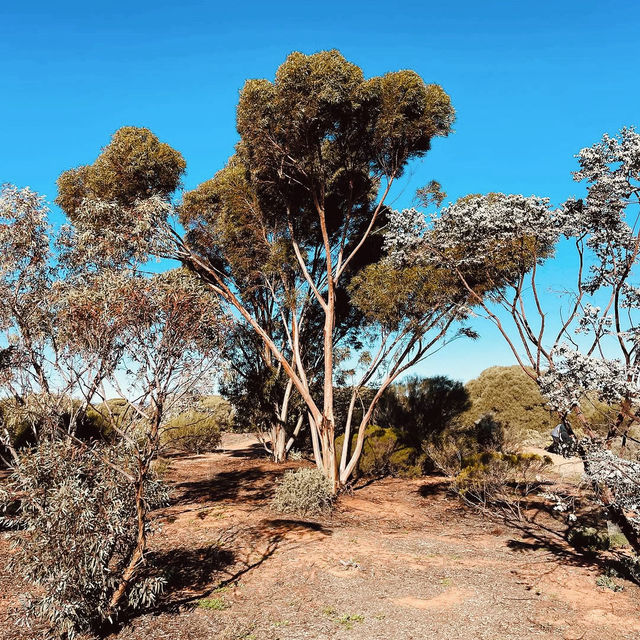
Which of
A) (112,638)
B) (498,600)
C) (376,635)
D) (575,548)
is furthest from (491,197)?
(112,638)

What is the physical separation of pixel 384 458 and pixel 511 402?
14.7 meters

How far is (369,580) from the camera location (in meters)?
7.74

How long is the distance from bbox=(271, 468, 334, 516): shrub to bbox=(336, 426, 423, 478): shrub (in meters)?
4.58

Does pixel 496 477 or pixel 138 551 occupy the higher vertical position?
pixel 138 551

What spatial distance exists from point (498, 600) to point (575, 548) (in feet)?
11.1

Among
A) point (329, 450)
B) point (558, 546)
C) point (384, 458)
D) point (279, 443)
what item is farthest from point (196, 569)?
point (279, 443)

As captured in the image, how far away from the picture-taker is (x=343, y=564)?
835 centimetres

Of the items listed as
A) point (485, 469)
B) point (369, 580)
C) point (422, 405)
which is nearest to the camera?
point (369, 580)

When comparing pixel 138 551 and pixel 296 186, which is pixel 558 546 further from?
pixel 296 186

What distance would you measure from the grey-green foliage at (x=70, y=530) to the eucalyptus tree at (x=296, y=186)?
20.7 ft

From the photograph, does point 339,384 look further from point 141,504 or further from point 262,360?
point 141,504

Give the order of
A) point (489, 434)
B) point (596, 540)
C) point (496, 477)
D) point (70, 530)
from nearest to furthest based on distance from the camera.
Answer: point (70, 530), point (596, 540), point (496, 477), point (489, 434)

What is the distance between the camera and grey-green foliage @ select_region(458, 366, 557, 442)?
27969mm

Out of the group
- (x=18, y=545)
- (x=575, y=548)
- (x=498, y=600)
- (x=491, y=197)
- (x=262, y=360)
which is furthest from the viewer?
(x=262, y=360)
